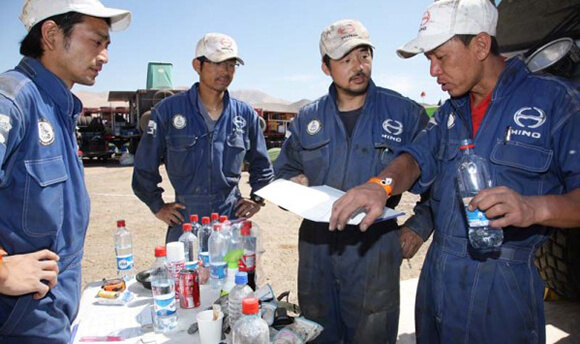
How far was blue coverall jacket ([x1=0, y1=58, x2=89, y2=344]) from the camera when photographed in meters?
1.56

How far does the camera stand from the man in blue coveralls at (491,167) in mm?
1720

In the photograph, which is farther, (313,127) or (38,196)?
(313,127)

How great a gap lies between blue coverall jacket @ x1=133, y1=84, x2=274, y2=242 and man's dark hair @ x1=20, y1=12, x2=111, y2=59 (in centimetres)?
136

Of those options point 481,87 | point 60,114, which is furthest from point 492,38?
point 60,114

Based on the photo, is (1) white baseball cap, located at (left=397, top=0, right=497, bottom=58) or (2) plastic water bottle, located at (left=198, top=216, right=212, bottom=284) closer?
(1) white baseball cap, located at (left=397, top=0, right=497, bottom=58)

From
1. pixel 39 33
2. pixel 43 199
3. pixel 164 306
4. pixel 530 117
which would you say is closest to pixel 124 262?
pixel 164 306

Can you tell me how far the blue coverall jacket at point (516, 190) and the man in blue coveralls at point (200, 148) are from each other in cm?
178

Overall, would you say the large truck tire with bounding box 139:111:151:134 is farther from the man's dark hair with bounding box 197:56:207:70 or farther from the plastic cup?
the plastic cup

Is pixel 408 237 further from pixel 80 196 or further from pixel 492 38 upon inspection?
pixel 80 196

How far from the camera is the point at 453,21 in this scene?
185cm

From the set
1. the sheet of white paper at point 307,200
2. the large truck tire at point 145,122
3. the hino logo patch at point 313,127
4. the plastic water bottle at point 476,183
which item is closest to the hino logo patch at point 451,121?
the plastic water bottle at point 476,183

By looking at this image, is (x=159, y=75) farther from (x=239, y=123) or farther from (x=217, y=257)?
(x=217, y=257)

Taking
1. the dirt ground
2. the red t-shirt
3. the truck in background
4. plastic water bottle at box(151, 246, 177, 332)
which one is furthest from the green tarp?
the red t-shirt

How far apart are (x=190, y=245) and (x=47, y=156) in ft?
3.61
